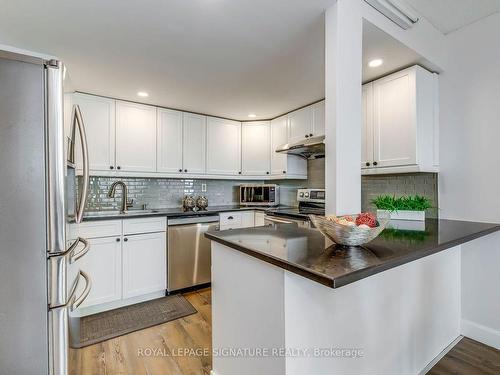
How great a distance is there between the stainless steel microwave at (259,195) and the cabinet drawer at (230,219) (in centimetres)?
43

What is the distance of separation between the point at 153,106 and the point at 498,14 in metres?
3.34

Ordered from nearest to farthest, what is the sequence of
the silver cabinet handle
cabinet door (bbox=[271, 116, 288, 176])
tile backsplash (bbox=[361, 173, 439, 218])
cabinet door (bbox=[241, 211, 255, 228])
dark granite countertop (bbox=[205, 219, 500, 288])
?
dark granite countertop (bbox=[205, 219, 500, 288]) → the silver cabinet handle → tile backsplash (bbox=[361, 173, 439, 218]) → cabinet door (bbox=[241, 211, 255, 228]) → cabinet door (bbox=[271, 116, 288, 176])

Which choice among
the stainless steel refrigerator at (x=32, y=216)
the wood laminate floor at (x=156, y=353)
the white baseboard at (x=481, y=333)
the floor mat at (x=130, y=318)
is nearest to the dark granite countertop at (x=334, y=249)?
the stainless steel refrigerator at (x=32, y=216)

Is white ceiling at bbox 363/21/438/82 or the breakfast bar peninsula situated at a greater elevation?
white ceiling at bbox 363/21/438/82

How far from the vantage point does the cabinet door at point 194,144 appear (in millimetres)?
3420

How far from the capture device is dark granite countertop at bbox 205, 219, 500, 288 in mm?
889

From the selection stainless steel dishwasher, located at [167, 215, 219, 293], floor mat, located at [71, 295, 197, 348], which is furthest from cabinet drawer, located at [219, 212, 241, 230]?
floor mat, located at [71, 295, 197, 348]

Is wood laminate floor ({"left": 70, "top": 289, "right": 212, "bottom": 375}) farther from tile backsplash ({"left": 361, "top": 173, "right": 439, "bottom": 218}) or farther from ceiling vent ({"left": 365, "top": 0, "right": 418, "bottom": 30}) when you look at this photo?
ceiling vent ({"left": 365, "top": 0, "right": 418, "bottom": 30})

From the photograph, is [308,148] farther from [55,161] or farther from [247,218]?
[55,161]

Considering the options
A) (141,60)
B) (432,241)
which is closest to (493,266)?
(432,241)

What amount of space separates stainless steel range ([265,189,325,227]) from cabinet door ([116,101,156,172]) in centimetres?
163

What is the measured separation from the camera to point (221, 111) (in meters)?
3.50

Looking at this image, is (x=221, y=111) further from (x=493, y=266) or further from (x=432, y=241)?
(x=493, y=266)

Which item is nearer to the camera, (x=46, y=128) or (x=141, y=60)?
(x=46, y=128)
